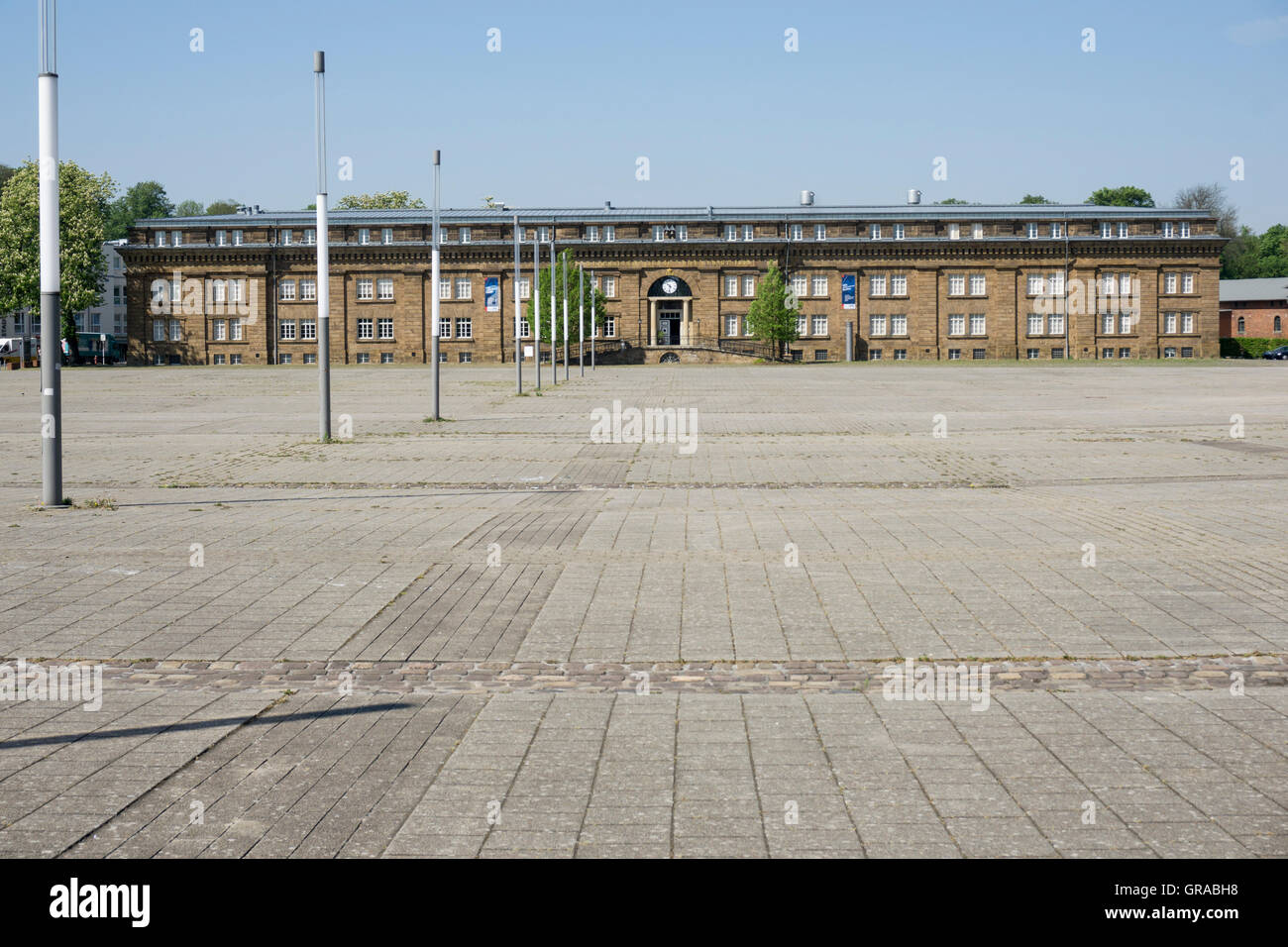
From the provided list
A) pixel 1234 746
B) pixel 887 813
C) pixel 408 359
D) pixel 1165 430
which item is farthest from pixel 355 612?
pixel 408 359

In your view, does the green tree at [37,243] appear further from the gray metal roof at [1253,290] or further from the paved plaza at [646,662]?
the gray metal roof at [1253,290]

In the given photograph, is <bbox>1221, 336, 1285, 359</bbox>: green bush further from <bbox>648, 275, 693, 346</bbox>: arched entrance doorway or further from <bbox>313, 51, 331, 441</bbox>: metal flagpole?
<bbox>313, 51, 331, 441</bbox>: metal flagpole

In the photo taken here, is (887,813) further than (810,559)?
No

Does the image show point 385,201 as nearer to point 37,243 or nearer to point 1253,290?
point 37,243

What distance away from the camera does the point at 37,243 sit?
8688 centimetres

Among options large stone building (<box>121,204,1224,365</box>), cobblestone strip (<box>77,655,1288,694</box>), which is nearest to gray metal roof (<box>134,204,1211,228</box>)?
large stone building (<box>121,204,1224,365</box>)

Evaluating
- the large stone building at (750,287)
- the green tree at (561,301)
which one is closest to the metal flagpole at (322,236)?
the green tree at (561,301)

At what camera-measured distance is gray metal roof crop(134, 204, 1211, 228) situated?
327ft

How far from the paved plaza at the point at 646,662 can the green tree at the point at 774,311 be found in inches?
2952

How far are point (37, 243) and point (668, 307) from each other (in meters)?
44.5
